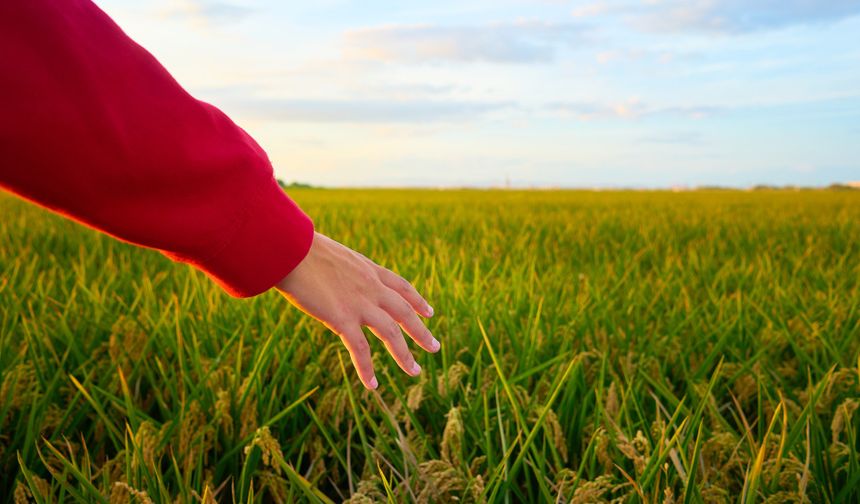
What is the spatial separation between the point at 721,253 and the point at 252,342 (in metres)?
2.67

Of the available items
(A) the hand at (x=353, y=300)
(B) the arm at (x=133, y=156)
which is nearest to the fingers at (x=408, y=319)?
(A) the hand at (x=353, y=300)

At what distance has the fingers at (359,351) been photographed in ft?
3.12

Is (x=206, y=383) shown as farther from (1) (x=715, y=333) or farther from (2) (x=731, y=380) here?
(1) (x=715, y=333)

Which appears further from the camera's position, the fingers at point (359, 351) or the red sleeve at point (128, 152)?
the fingers at point (359, 351)

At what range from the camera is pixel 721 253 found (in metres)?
3.59

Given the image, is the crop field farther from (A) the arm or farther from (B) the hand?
(A) the arm

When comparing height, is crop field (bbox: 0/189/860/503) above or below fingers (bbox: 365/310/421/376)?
below

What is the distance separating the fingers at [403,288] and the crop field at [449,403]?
0.18 meters

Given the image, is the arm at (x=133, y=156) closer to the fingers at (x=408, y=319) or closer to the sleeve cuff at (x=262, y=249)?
the sleeve cuff at (x=262, y=249)

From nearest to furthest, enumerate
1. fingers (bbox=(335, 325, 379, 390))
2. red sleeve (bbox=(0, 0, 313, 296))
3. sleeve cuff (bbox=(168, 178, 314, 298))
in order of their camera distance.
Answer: red sleeve (bbox=(0, 0, 313, 296)) < sleeve cuff (bbox=(168, 178, 314, 298)) < fingers (bbox=(335, 325, 379, 390))

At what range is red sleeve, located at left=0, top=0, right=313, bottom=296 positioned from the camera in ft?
2.35

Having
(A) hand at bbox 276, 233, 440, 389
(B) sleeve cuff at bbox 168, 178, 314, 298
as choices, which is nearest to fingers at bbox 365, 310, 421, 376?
(A) hand at bbox 276, 233, 440, 389

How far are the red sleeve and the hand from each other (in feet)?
0.19

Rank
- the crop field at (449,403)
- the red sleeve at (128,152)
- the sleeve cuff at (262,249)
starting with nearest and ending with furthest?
the red sleeve at (128,152) < the sleeve cuff at (262,249) < the crop field at (449,403)
